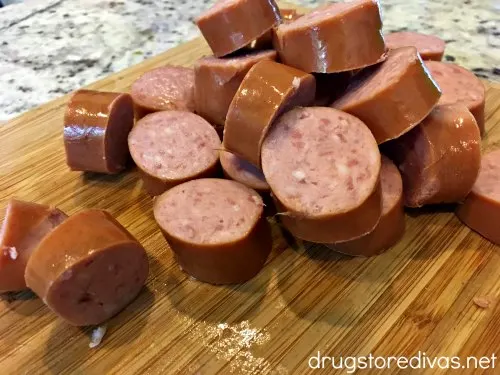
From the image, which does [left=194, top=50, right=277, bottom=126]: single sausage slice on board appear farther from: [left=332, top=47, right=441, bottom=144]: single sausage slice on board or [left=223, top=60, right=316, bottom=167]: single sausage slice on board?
[left=332, top=47, right=441, bottom=144]: single sausage slice on board

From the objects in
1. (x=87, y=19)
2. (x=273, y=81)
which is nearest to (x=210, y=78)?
(x=273, y=81)

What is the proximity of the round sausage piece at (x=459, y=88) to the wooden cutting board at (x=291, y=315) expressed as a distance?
0.59 meters

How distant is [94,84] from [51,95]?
18.2 inches

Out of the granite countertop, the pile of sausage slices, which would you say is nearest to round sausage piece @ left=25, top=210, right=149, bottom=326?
the pile of sausage slices

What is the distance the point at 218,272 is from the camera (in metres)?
2.24

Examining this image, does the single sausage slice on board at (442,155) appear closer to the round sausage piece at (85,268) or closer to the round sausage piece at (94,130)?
the round sausage piece at (85,268)

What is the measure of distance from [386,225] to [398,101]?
53cm

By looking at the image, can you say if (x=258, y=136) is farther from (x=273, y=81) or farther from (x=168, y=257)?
(x=168, y=257)

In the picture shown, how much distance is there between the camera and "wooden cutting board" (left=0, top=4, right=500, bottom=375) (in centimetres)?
201

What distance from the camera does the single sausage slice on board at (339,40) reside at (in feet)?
7.61

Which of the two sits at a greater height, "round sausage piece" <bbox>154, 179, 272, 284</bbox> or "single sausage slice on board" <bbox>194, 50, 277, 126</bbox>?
"single sausage slice on board" <bbox>194, 50, 277, 126</bbox>

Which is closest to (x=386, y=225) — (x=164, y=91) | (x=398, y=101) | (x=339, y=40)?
(x=398, y=101)

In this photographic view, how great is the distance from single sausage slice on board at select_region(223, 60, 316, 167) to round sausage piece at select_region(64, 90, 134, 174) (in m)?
0.75

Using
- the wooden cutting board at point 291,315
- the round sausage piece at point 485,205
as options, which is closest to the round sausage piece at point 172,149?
the wooden cutting board at point 291,315
